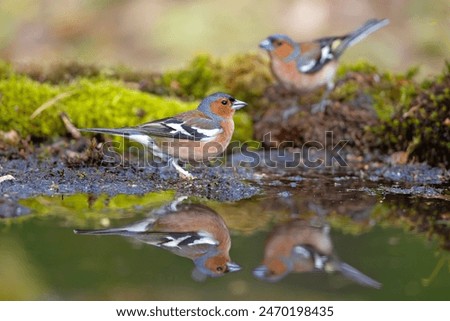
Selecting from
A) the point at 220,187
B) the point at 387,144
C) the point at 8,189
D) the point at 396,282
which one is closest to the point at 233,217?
the point at 220,187

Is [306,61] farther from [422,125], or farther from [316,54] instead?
[422,125]

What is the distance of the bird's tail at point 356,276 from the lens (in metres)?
3.10

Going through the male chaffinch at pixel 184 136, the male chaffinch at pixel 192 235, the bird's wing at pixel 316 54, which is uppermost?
the bird's wing at pixel 316 54

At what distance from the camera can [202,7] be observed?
13.0m

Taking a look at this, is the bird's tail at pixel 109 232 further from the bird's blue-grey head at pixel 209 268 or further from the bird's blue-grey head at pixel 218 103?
the bird's blue-grey head at pixel 218 103

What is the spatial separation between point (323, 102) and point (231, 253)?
12.5 ft

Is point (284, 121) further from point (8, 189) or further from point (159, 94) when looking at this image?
point (8, 189)

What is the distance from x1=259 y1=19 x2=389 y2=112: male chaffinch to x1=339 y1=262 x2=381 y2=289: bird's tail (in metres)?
3.83

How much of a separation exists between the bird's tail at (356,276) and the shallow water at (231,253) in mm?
29

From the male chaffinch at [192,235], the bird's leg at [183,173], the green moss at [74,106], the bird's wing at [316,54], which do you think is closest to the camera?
the male chaffinch at [192,235]

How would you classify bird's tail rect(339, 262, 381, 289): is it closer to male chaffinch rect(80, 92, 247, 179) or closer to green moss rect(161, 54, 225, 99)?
male chaffinch rect(80, 92, 247, 179)

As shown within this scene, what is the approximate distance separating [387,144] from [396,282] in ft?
11.5

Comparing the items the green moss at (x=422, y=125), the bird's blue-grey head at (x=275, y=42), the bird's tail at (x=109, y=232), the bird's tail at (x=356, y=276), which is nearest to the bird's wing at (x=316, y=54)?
the bird's blue-grey head at (x=275, y=42)

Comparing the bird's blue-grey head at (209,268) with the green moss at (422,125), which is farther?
the green moss at (422,125)
